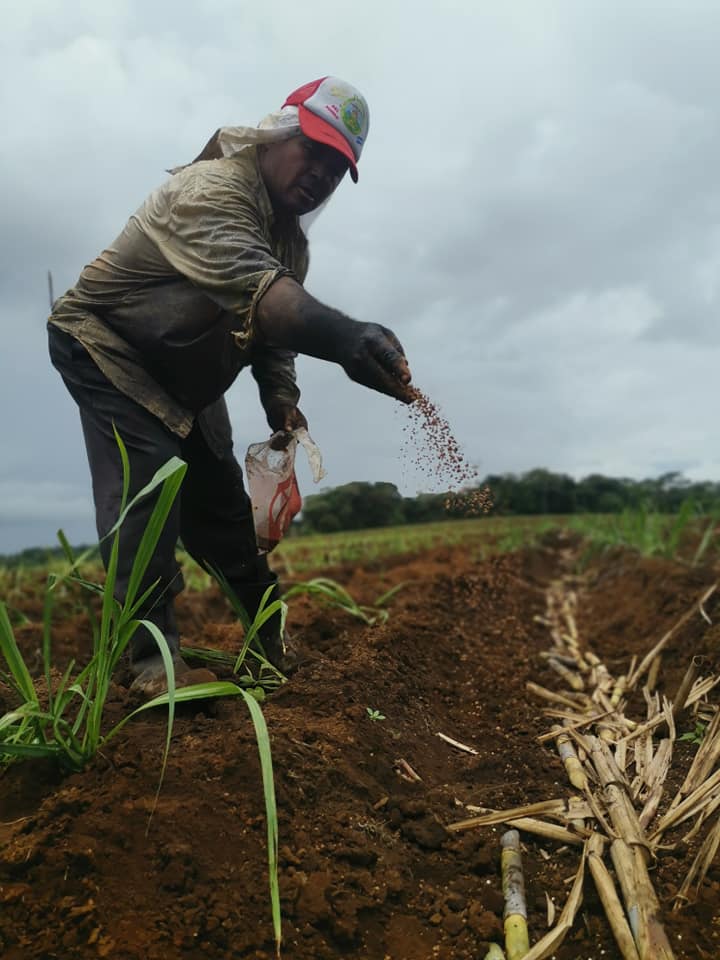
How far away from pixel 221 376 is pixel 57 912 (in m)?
1.57

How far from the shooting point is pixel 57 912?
1382 millimetres

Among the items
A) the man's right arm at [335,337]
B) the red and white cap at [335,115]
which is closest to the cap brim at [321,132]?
the red and white cap at [335,115]

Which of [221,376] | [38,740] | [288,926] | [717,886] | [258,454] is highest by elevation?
[221,376]

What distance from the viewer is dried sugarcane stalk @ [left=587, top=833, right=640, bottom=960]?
1.42m

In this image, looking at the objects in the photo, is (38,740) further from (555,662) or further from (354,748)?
(555,662)

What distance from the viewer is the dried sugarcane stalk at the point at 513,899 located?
1479mm

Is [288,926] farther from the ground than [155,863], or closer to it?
closer to it

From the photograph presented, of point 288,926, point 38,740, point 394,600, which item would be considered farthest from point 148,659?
point 394,600

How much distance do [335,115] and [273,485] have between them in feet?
3.55

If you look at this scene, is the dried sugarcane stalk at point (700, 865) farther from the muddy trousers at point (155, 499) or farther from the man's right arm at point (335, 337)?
the muddy trousers at point (155, 499)

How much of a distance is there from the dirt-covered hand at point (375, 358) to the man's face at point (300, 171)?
0.70 m

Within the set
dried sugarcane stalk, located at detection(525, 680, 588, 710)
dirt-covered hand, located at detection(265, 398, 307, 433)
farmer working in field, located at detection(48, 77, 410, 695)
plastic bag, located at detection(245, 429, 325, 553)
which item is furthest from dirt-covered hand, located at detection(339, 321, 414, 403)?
dried sugarcane stalk, located at detection(525, 680, 588, 710)

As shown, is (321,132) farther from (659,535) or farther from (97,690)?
(659,535)

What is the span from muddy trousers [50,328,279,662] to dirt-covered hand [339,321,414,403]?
758 mm
